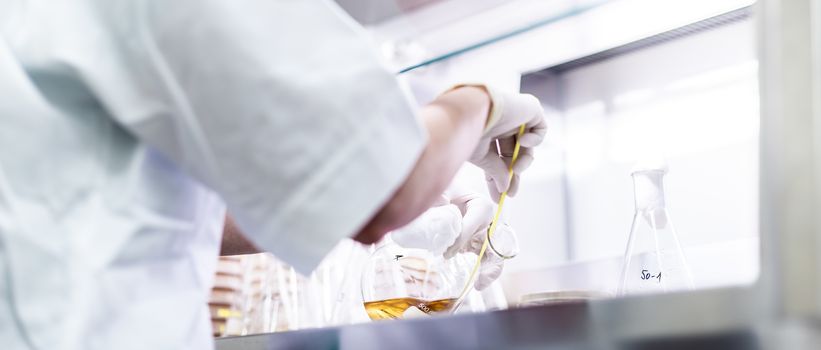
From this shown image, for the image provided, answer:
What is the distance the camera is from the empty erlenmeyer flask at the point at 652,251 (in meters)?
1.12

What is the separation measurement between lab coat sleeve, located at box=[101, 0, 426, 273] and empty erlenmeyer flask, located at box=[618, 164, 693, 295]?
0.53m

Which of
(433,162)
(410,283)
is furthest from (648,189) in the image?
(433,162)

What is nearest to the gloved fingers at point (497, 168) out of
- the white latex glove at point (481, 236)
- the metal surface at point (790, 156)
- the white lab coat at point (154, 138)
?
the white latex glove at point (481, 236)

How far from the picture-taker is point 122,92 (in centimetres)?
65

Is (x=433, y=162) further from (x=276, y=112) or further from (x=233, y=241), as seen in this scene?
(x=233, y=241)

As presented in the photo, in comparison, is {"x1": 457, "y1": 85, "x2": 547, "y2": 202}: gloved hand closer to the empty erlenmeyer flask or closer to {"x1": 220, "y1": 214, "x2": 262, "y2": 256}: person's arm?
the empty erlenmeyer flask

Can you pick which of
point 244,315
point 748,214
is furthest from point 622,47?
point 244,315

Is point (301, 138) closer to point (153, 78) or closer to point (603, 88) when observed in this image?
point (153, 78)

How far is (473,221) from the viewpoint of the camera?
3.72 ft

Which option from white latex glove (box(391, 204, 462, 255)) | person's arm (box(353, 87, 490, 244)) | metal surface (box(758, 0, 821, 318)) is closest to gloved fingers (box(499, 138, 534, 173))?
white latex glove (box(391, 204, 462, 255))

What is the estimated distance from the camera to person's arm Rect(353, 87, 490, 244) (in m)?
0.71

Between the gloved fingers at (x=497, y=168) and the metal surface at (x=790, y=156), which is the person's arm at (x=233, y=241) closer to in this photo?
the gloved fingers at (x=497, y=168)

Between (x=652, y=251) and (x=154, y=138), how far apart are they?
2.38 ft

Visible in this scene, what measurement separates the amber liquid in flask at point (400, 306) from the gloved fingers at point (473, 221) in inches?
3.1
